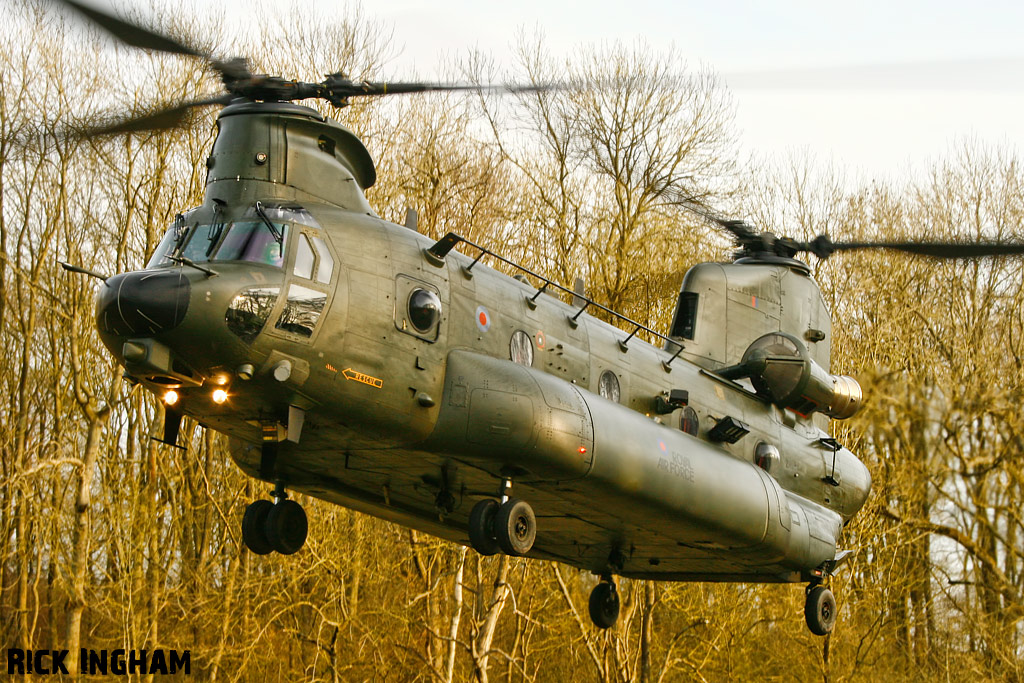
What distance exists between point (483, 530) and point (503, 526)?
261mm

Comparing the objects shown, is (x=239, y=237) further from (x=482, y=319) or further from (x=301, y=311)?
(x=482, y=319)

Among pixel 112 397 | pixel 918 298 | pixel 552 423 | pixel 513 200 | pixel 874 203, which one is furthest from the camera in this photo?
pixel 874 203

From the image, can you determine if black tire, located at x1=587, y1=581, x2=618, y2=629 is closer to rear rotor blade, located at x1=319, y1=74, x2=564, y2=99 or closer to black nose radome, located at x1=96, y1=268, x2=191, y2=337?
rear rotor blade, located at x1=319, y1=74, x2=564, y2=99

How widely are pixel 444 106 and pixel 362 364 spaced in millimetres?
17424

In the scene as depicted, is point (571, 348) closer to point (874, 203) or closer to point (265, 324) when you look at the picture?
point (265, 324)

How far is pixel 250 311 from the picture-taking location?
1035 cm

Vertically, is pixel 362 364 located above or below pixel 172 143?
below

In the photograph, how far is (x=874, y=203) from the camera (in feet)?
110

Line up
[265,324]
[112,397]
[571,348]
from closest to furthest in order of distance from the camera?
[265,324]
[571,348]
[112,397]

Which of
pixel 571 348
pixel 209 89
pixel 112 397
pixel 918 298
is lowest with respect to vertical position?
pixel 571 348

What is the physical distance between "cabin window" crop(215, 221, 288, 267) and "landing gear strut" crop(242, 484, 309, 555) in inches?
126

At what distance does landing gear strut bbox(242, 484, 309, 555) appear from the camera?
12695 mm

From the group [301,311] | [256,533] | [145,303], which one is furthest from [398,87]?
[256,533]

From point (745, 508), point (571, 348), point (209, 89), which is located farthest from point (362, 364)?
point (209, 89)
